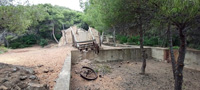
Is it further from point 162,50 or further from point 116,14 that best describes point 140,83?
point 162,50

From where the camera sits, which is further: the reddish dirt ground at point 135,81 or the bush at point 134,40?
the bush at point 134,40

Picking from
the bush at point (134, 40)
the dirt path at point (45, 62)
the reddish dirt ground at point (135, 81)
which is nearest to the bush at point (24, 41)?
the dirt path at point (45, 62)

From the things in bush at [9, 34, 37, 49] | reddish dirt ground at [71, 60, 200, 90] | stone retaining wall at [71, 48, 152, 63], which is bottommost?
reddish dirt ground at [71, 60, 200, 90]

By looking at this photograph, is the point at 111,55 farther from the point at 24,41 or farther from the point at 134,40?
the point at 24,41

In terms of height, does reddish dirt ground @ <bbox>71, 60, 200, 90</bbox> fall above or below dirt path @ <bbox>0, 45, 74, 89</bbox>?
below

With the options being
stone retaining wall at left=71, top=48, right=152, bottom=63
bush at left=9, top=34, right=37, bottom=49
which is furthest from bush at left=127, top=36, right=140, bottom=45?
bush at left=9, top=34, right=37, bottom=49

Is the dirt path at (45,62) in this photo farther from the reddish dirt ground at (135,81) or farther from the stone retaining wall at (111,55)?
the reddish dirt ground at (135,81)

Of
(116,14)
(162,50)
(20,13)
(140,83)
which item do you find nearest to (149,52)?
(162,50)

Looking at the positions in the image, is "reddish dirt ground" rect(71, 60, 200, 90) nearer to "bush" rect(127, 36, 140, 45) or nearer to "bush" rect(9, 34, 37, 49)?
"bush" rect(127, 36, 140, 45)

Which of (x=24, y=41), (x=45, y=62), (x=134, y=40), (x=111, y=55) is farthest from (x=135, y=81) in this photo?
(x=24, y=41)

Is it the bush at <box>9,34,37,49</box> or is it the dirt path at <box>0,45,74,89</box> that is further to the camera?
the bush at <box>9,34,37,49</box>

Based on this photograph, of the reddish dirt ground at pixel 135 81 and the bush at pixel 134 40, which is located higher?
the bush at pixel 134 40

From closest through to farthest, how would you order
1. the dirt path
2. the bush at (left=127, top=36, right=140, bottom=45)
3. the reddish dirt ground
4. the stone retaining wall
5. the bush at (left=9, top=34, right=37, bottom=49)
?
1. the dirt path
2. the reddish dirt ground
3. the stone retaining wall
4. the bush at (left=127, top=36, right=140, bottom=45)
5. the bush at (left=9, top=34, right=37, bottom=49)

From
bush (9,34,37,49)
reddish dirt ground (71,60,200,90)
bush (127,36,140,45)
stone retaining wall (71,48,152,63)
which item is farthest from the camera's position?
bush (9,34,37,49)
